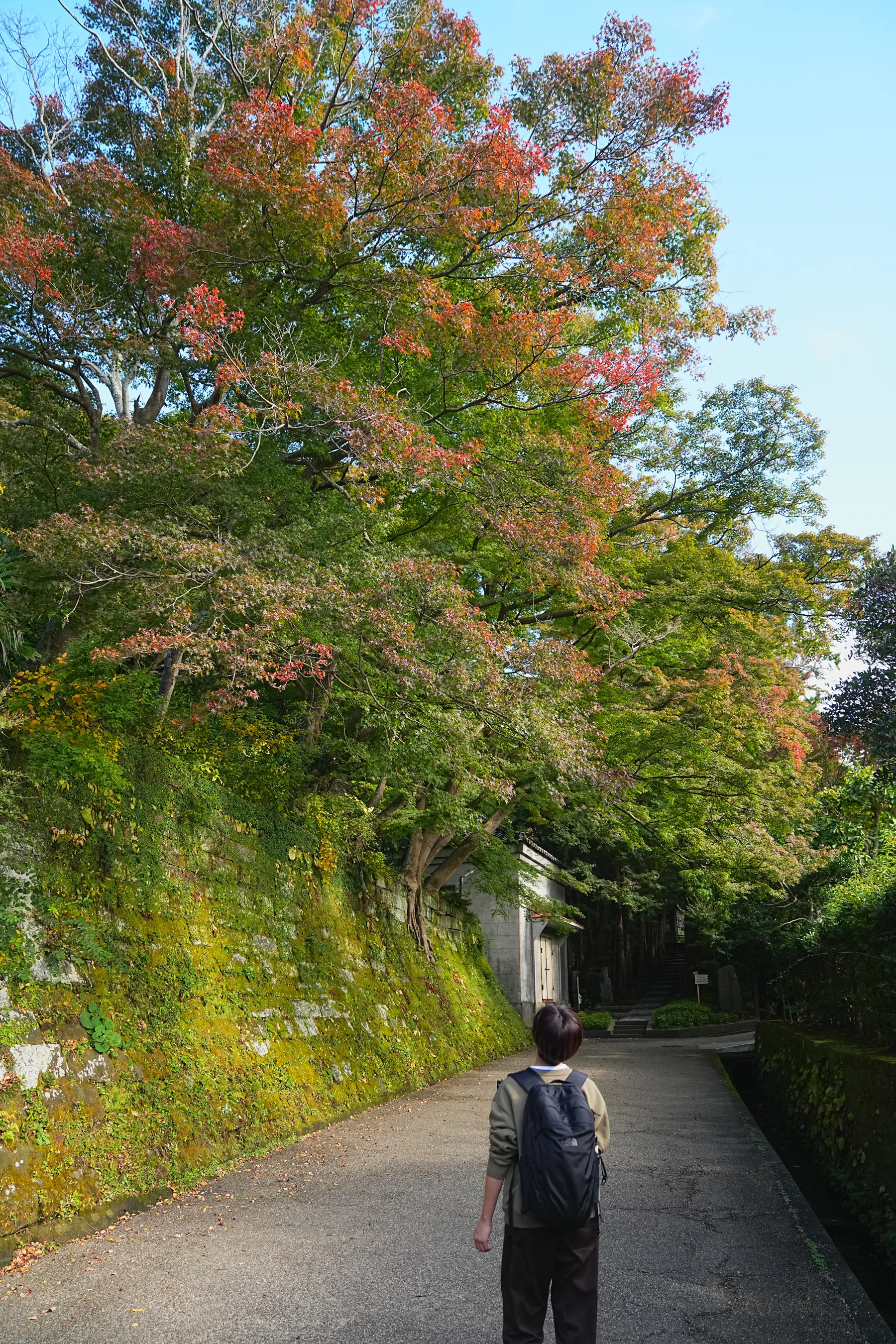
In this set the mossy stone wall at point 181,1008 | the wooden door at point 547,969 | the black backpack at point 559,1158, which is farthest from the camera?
the wooden door at point 547,969

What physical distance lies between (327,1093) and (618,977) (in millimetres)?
35188

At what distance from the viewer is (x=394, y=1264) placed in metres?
5.06

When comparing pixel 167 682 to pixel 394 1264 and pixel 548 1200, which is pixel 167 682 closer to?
pixel 394 1264

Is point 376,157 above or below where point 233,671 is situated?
above

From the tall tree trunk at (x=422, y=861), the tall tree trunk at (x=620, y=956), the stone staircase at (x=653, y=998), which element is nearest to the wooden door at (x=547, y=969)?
the stone staircase at (x=653, y=998)

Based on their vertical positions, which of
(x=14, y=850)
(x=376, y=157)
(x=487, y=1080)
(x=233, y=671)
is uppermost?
(x=376, y=157)

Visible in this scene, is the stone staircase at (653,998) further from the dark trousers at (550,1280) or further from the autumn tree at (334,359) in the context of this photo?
the dark trousers at (550,1280)

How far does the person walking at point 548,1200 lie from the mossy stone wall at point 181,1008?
3248mm

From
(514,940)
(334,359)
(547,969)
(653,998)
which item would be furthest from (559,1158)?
(653,998)

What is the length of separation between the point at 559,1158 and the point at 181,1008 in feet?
18.1

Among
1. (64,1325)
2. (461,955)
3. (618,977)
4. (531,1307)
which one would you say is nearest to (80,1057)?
(64,1325)

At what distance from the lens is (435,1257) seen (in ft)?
17.1

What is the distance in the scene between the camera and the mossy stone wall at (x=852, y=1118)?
21.2 feet

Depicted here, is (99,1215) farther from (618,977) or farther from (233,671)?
(618,977)
